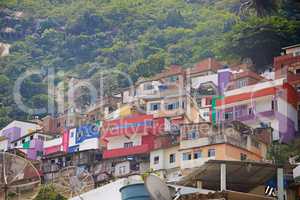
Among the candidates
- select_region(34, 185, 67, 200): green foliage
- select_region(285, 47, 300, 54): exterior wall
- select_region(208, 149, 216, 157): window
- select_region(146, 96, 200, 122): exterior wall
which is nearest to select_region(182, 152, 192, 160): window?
select_region(208, 149, 216, 157): window

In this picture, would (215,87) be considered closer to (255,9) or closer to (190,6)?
(255,9)

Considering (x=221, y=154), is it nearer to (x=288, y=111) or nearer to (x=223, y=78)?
(x=288, y=111)

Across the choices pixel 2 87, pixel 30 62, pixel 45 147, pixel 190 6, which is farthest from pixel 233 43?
pixel 190 6

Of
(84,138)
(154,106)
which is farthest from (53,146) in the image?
(154,106)

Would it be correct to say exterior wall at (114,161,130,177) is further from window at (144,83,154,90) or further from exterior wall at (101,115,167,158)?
window at (144,83,154,90)

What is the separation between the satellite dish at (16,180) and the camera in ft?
88.0

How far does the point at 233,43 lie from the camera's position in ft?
242

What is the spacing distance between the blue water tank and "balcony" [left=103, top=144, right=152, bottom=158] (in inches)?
1212

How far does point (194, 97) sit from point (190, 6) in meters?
58.4

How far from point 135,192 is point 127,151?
32960 mm

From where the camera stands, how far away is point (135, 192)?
23.1m

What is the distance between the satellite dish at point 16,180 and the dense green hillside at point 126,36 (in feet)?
143

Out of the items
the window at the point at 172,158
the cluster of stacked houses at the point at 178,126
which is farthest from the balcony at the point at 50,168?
the window at the point at 172,158

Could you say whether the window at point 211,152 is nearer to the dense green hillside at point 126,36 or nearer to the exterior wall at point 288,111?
the exterior wall at point 288,111
